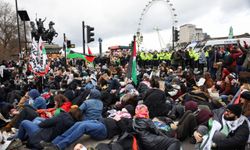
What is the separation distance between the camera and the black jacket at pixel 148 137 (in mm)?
5023

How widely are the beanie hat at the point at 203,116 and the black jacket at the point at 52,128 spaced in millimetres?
2470

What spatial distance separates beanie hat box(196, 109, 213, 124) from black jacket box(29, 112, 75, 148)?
247cm

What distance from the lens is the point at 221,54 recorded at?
1697cm

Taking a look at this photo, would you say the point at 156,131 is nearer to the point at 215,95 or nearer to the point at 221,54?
the point at 215,95

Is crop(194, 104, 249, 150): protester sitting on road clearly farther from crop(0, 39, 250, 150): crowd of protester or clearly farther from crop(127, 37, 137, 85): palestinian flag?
crop(127, 37, 137, 85): palestinian flag

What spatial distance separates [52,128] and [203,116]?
9.67 feet

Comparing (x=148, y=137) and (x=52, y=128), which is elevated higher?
(x=148, y=137)

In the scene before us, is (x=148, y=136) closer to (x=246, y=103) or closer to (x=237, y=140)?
(x=237, y=140)

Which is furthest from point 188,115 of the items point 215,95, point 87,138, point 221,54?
point 221,54

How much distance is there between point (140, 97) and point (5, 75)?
9.64 meters

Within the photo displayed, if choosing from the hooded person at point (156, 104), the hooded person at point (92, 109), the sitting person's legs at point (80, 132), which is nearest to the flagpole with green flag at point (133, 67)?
the hooded person at point (156, 104)

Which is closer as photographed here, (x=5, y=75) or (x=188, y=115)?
(x=188, y=115)

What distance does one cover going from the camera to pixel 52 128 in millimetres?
6625

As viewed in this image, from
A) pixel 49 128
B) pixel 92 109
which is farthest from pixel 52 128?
pixel 92 109
